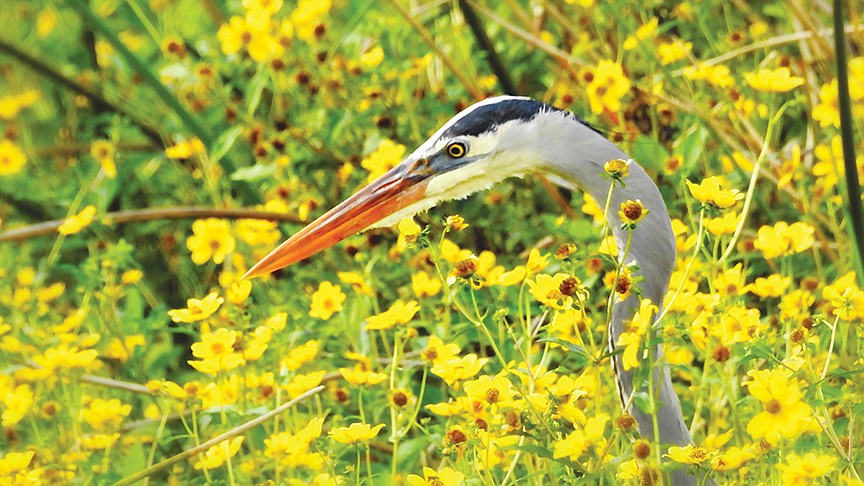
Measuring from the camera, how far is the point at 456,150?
5.68 feet

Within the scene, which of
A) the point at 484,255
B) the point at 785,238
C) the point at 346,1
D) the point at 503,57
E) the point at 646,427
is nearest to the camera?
the point at 646,427

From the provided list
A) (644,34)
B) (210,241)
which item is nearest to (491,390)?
(210,241)

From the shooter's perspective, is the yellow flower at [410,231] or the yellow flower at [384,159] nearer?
the yellow flower at [410,231]

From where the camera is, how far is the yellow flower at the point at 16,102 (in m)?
3.74

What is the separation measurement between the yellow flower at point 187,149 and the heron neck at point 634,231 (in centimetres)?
116

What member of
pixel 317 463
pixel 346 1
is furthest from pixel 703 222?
pixel 346 1

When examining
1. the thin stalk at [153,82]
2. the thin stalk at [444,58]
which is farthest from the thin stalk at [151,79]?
the thin stalk at [444,58]

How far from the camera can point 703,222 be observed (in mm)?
1457

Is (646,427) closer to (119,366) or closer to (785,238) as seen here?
(785,238)

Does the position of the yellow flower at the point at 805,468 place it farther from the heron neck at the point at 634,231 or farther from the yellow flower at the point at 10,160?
the yellow flower at the point at 10,160

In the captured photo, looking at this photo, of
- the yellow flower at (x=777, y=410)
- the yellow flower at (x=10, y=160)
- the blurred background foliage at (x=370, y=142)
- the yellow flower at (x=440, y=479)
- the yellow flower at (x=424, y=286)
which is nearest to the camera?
the yellow flower at (x=777, y=410)

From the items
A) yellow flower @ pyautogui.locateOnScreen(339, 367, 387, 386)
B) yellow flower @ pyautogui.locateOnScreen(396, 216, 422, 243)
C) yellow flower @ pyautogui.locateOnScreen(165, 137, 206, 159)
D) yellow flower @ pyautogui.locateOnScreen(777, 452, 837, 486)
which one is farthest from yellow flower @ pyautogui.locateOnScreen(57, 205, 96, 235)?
yellow flower @ pyautogui.locateOnScreen(777, 452, 837, 486)

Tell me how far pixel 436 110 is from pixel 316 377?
1.01m

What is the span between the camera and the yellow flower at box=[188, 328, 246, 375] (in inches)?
66.6
